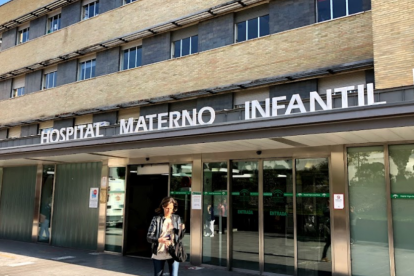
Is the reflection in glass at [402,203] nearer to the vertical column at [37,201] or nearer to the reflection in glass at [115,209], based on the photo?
the reflection in glass at [115,209]

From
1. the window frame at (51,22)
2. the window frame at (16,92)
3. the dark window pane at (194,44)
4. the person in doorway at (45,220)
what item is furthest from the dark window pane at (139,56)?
the window frame at (16,92)

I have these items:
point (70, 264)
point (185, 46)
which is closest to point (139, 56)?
point (185, 46)

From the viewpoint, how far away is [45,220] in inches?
596

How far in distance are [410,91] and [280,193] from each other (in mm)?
3659

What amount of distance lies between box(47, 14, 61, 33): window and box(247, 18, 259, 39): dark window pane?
37.4 ft

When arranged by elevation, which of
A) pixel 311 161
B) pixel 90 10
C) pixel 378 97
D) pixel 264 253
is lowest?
pixel 264 253

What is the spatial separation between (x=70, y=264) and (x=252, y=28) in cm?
906

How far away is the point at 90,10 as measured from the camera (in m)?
19.1

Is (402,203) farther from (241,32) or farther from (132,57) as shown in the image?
(132,57)

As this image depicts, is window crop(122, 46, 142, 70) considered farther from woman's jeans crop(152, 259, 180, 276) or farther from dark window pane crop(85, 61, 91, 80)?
woman's jeans crop(152, 259, 180, 276)

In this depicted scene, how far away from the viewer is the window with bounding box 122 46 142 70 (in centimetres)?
1649

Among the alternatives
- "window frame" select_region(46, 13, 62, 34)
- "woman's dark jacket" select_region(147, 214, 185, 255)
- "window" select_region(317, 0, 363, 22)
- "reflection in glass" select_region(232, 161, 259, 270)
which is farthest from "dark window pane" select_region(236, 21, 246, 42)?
"window frame" select_region(46, 13, 62, 34)

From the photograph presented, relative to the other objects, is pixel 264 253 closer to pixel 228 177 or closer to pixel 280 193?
Result: pixel 280 193

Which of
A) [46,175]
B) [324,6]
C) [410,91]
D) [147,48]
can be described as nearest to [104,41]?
[147,48]
